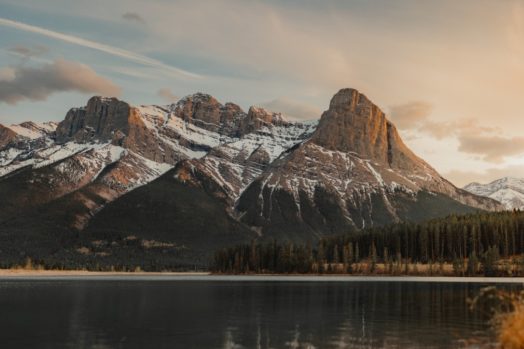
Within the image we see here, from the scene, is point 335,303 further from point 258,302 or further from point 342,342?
point 342,342

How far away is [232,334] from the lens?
6047 cm

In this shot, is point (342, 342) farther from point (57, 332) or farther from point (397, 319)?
point (57, 332)

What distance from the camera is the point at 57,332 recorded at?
6175 centimetres

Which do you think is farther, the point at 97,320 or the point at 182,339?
the point at 97,320

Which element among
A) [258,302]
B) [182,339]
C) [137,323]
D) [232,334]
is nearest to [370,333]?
[232,334]

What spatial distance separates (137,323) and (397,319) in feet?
93.8

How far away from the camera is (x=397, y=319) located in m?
73.1

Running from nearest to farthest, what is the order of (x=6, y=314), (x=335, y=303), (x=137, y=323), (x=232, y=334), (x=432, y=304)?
1. (x=232, y=334)
2. (x=137, y=323)
3. (x=6, y=314)
4. (x=432, y=304)
5. (x=335, y=303)

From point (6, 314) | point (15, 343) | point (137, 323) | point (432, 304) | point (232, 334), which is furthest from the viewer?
point (432, 304)

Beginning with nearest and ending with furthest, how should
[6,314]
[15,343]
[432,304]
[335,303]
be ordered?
[15,343] < [6,314] < [432,304] < [335,303]

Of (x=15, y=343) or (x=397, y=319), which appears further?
(x=397, y=319)

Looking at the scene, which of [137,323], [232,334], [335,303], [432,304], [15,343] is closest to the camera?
[15,343]

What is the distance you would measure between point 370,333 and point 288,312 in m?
25.7

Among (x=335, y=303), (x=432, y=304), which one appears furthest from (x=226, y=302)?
(x=432, y=304)
